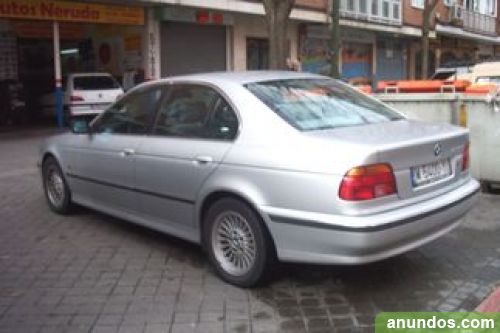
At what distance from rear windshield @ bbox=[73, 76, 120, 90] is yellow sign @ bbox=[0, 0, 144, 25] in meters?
1.60

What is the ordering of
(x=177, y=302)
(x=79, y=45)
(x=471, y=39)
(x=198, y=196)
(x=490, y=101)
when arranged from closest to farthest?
(x=177, y=302) < (x=198, y=196) < (x=490, y=101) < (x=79, y=45) < (x=471, y=39)

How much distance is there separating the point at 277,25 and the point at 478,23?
1295 inches

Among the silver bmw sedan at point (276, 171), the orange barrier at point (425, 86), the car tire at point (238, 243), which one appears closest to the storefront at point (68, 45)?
the orange barrier at point (425, 86)

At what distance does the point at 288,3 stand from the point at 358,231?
739 centimetres

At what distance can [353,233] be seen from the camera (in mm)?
4223

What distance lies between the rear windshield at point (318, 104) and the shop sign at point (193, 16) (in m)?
15.4

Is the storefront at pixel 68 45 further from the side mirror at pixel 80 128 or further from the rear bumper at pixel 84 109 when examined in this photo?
the side mirror at pixel 80 128

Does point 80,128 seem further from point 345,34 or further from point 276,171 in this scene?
point 345,34

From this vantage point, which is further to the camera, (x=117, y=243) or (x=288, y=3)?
(x=288, y=3)

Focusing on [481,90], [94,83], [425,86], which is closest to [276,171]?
[481,90]

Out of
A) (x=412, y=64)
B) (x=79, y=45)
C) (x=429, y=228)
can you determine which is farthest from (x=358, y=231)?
(x=412, y=64)

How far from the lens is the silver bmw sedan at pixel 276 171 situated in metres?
4.34

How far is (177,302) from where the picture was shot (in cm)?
467

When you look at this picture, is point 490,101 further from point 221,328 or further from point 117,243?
point 221,328
